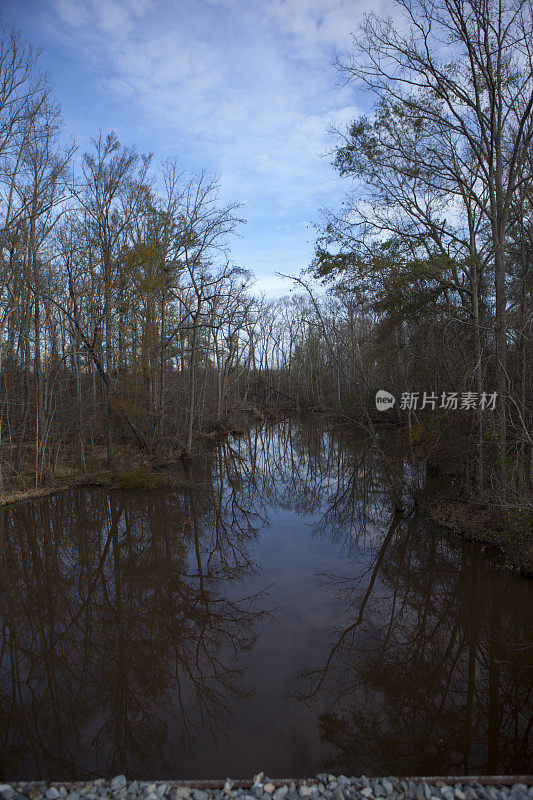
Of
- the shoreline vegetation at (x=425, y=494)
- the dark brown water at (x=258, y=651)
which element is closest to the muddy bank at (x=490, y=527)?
the shoreline vegetation at (x=425, y=494)

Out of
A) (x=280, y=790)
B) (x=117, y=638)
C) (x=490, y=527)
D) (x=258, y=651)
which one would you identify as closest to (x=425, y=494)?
(x=490, y=527)

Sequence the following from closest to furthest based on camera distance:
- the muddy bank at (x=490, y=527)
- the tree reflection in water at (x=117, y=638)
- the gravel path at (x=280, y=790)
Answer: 1. the gravel path at (x=280, y=790)
2. the tree reflection in water at (x=117, y=638)
3. the muddy bank at (x=490, y=527)

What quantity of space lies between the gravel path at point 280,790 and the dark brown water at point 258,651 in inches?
15.0

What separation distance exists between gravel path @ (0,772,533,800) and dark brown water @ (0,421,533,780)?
38 cm

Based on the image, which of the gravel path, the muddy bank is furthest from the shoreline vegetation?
the gravel path

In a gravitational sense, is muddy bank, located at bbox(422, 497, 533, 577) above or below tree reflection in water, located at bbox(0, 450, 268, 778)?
above

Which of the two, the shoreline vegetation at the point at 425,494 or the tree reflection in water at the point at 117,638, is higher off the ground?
the shoreline vegetation at the point at 425,494

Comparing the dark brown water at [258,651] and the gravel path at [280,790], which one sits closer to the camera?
the gravel path at [280,790]

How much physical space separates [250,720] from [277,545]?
4.53 metres

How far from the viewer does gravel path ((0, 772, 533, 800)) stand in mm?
2742

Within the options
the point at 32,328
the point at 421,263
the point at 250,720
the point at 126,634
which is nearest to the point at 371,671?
the point at 250,720

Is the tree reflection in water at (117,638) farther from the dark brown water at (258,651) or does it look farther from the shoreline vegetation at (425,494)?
the shoreline vegetation at (425,494)

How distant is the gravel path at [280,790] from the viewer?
2742 millimetres

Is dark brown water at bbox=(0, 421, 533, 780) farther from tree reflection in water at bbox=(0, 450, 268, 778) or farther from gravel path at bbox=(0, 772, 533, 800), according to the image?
gravel path at bbox=(0, 772, 533, 800)
